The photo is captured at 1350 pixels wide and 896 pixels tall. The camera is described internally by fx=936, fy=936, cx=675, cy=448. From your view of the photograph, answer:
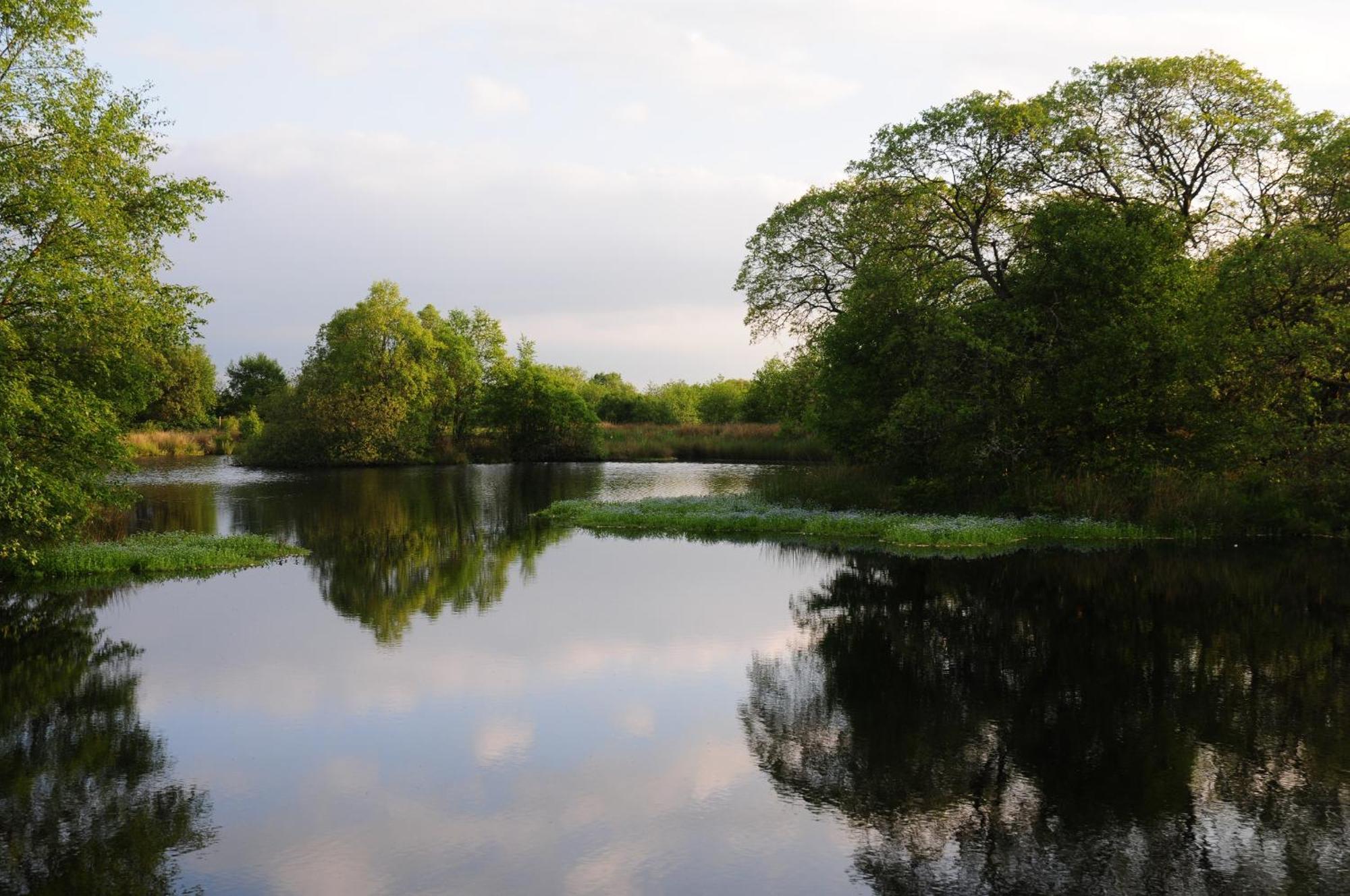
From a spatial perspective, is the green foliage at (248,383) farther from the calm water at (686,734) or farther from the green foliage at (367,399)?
the calm water at (686,734)

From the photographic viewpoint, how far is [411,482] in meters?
57.8

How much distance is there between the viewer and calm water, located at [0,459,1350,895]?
320 inches

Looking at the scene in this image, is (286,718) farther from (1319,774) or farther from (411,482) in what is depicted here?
(411,482)

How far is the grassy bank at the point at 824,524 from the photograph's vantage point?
27.9 m

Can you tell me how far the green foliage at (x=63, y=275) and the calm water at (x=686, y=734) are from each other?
9.64 ft

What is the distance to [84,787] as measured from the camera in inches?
386

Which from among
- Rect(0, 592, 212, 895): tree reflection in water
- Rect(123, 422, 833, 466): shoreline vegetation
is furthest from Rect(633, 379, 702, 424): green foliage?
Rect(0, 592, 212, 895): tree reflection in water

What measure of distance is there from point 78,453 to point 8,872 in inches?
634

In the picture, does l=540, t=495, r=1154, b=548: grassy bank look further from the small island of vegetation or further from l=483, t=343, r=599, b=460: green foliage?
l=483, t=343, r=599, b=460: green foliage

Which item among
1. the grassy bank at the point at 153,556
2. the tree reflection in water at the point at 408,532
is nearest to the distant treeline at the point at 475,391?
the tree reflection in water at the point at 408,532

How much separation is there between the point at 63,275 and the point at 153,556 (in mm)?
7595

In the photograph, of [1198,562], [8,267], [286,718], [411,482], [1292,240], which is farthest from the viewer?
[411,482]

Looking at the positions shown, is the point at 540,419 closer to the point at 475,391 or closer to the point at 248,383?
the point at 475,391

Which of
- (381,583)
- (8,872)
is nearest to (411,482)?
(381,583)
